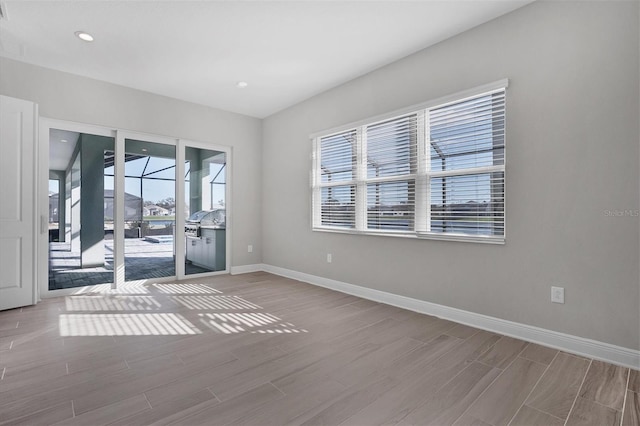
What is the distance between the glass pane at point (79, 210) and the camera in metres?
4.04

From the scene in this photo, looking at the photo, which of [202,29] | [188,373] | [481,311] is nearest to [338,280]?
[481,311]

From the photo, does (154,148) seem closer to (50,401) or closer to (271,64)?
(271,64)

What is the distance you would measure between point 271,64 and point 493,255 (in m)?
3.13

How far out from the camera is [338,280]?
4.38 metres

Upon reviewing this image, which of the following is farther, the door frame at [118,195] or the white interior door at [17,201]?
the door frame at [118,195]

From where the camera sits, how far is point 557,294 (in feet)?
8.23

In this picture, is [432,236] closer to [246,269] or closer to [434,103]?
[434,103]

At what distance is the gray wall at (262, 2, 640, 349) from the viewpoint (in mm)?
2238

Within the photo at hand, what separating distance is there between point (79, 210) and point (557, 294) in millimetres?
5344

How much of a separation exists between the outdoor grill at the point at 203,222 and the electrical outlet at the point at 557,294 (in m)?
4.55

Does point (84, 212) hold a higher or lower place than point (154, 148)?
lower

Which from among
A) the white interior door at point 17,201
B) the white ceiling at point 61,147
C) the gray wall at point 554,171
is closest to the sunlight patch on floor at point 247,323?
the gray wall at point 554,171

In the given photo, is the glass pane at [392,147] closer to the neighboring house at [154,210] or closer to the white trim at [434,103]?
the white trim at [434,103]

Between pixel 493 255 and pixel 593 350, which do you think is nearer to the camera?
pixel 593 350
